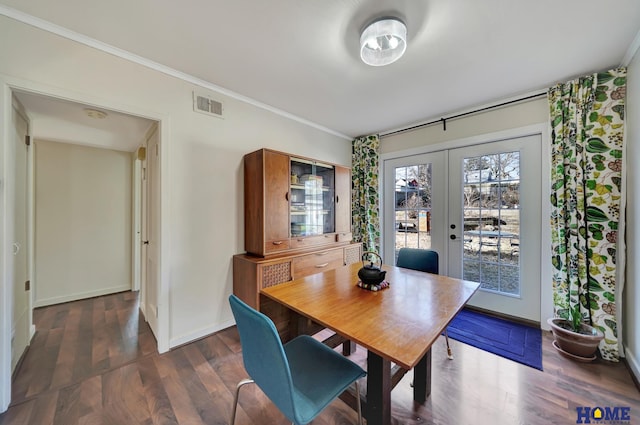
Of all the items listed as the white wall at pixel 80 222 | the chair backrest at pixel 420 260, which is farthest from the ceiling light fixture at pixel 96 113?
the chair backrest at pixel 420 260

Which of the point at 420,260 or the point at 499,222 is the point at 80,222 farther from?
the point at 499,222

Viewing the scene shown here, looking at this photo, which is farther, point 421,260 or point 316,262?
point 316,262

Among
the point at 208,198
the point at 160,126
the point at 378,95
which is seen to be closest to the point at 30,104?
the point at 160,126

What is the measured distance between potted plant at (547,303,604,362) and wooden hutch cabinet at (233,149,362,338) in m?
2.13

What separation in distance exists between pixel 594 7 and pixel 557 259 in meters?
1.96

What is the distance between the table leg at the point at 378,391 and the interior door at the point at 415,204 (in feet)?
7.90

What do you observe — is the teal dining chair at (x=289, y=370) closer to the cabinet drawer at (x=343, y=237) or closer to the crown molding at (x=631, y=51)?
the cabinet drawer at (x=343, y=237)

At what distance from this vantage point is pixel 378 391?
1.14 meters

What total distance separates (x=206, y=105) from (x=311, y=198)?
1.48m

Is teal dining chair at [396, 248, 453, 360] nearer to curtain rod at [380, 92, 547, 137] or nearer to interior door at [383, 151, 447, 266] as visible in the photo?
interior door at [383, 151, 447, 266]

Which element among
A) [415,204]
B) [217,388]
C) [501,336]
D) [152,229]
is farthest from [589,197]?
[152,229]

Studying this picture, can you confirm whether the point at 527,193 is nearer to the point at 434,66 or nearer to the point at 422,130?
the point at 422,130

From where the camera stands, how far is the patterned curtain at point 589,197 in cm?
198

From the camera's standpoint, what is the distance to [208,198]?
2379 mm
